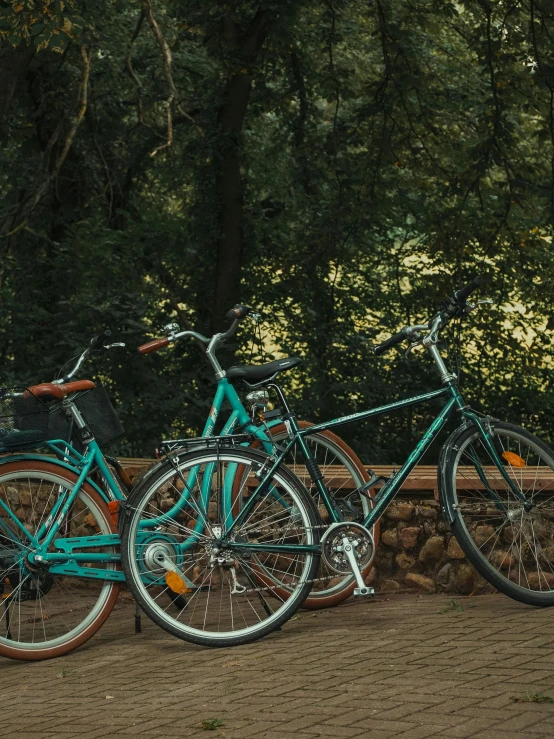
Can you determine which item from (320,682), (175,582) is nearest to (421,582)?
(175,582)

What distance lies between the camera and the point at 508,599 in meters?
6.39

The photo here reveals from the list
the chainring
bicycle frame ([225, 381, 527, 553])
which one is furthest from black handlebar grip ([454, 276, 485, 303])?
the chainring

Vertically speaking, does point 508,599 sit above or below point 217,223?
below

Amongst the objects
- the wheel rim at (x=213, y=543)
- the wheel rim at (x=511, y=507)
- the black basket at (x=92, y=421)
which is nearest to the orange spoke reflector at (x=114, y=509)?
the wheel rim at (x=213, y=543)

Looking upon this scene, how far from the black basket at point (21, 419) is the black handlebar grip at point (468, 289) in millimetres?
2074

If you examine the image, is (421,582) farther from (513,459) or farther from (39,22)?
(39,22)

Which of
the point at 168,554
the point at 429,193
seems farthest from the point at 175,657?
the point at 429,193

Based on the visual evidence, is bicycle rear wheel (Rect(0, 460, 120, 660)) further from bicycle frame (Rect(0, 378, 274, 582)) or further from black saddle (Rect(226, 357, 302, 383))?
black saddle (Rect(226, 357, 302, 383))

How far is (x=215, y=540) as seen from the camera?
588 centimetres

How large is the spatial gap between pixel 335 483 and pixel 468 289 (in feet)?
4.29

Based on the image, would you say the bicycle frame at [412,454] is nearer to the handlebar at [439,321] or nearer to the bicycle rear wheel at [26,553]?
the handlebar at [439,321]

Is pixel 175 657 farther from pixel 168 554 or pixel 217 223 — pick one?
pixel 217 223

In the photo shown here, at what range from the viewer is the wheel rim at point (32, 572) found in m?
5.83

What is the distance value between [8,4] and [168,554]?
3.61 m
